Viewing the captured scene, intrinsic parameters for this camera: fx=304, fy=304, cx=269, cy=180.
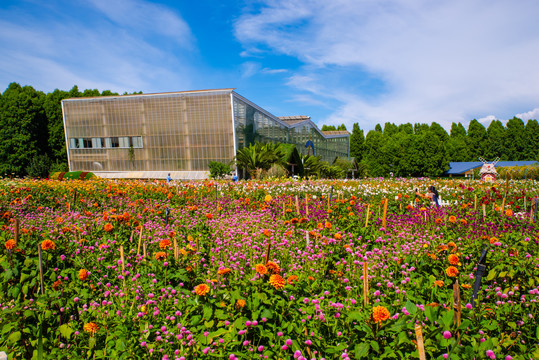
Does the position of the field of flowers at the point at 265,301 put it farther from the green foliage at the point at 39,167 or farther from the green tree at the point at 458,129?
the green tree at the point at 458,129

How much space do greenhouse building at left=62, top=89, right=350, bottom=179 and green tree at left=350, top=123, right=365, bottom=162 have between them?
28.3 metres

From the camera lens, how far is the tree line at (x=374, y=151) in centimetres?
3447

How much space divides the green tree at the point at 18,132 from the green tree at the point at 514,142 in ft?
216

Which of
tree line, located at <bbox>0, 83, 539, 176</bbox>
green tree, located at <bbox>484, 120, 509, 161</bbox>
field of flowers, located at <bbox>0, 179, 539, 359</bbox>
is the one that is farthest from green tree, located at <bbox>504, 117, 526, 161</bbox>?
field of flowers, located at <bbox>0, 179, 539, 359</bbox>

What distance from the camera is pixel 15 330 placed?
2.07 metres

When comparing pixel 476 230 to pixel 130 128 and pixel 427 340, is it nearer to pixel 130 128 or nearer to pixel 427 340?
pixel 427 340

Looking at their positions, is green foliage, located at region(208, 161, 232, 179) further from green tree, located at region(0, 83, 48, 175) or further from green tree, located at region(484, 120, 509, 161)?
green tree, located at region(484, 120, 509, 161)

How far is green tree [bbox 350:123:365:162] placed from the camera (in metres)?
57.3

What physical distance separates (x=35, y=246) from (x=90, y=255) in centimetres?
55

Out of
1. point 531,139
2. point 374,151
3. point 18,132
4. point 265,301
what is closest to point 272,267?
point 265,301

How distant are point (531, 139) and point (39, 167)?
6735 cm

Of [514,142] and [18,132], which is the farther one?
[514,142]

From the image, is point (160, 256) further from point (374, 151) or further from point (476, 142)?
point (476, 142)

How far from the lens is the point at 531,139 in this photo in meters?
47.5
